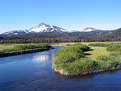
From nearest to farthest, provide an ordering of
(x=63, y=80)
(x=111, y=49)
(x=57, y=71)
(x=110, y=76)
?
(x=63, y=80), (x=110, y=76), (x=57, y=71), (x=111, y=49)

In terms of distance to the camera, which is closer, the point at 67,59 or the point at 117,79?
the point at 117,79

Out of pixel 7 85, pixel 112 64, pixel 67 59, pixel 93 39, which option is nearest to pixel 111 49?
pixel 112 64

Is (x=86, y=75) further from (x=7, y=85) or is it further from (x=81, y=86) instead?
(x=7, y=85)

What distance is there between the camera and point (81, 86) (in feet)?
83.3

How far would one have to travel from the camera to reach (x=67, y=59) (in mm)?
37125

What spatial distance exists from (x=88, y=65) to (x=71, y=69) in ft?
13.2

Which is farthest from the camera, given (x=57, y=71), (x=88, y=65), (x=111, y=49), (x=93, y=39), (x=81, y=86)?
(x=93, y=39)

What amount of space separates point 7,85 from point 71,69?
1365cm

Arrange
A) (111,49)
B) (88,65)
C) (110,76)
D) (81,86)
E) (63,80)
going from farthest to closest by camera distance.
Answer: (111,49), (88,65), (110,76), (63,80), (81,86)

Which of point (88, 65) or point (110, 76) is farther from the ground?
point (88, 65)

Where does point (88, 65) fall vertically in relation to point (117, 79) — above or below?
above

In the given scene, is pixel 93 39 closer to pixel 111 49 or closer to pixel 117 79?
pixel 111 49

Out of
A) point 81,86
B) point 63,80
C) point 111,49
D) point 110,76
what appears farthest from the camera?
point 111,49

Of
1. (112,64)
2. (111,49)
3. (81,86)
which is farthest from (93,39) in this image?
(81,86)
